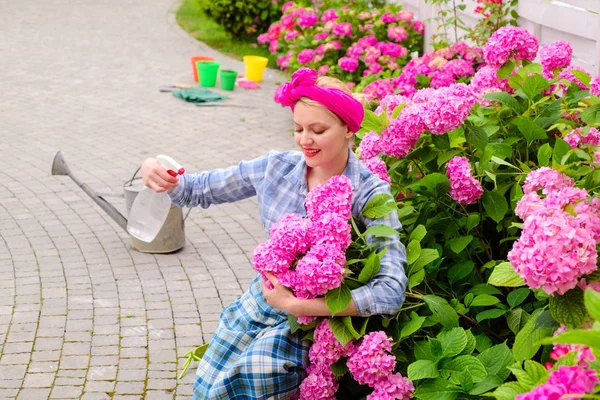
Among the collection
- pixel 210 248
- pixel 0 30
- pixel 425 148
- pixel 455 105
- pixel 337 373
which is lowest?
pixel 0 30

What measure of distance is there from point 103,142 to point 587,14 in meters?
4.64

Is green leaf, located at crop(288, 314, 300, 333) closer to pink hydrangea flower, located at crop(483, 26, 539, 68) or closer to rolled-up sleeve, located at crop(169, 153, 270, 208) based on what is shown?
rolled-up sleeve, located at crop(169, 153, 270, 208)

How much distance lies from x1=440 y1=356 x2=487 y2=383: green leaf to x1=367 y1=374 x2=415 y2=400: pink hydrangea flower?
123 millimetres

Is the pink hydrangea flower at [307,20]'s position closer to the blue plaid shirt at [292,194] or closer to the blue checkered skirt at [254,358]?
the blue plaid shirt at [292,194]

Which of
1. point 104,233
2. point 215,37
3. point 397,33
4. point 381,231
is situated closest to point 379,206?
point 381,231

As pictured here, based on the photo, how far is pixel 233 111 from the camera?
29.1 feet

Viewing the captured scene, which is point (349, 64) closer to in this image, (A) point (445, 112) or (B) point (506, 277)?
(A) point (445, 112)

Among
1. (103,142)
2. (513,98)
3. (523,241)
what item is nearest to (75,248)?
(103,142)

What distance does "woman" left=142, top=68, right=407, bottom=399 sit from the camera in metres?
2.57

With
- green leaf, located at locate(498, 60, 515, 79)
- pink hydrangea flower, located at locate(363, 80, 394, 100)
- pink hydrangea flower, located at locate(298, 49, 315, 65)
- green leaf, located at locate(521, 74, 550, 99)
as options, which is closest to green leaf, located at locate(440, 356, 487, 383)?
green leaf, located at locate(521, 74, 550, 99)

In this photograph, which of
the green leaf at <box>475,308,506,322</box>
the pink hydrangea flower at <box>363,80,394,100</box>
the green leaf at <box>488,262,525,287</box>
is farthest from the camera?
the pink hydrangea flower at <box>363,80,394,100</box>

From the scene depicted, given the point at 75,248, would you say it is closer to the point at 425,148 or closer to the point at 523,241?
the point at 425,148

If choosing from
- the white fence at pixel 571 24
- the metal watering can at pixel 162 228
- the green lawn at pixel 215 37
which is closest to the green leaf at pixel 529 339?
the white fence at pixel 571 24

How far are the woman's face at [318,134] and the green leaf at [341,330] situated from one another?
55cm
